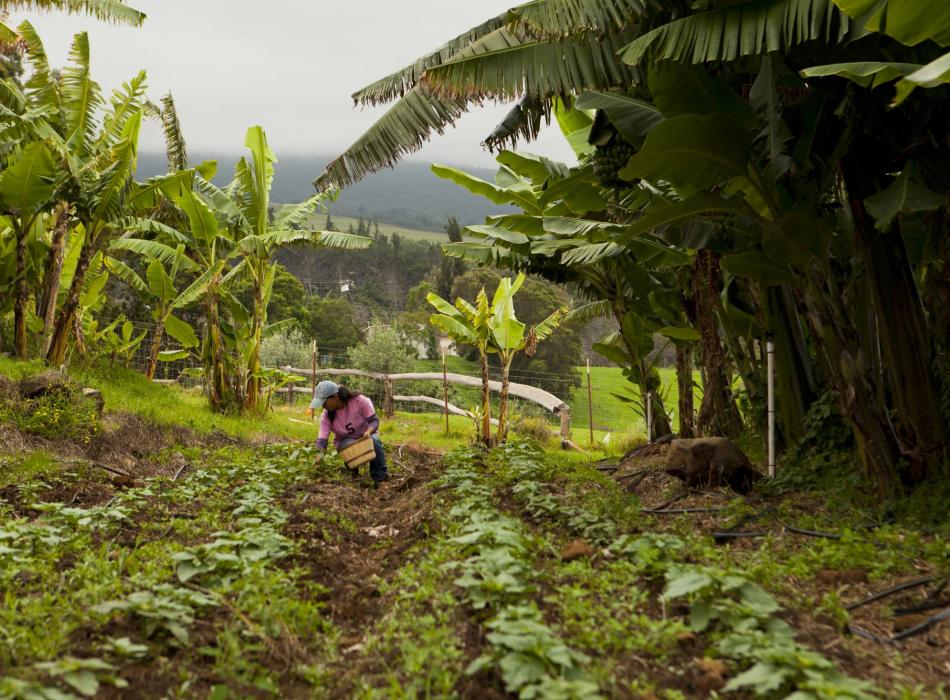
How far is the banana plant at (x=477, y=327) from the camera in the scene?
13.4 metres

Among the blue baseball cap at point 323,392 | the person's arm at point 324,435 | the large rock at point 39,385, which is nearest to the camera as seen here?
the blue baseball cap at point 323,392

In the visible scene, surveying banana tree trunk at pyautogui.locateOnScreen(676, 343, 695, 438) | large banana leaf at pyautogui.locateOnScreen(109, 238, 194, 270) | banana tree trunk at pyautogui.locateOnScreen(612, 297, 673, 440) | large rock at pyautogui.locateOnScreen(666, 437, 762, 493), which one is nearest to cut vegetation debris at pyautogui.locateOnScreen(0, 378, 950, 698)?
large rock at pyautogui.locateOnScreen(666, 437, 762, 493)

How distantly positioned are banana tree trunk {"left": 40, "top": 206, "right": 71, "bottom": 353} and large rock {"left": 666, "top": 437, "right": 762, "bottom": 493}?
31.2 feet

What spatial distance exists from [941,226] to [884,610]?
11.4 ft

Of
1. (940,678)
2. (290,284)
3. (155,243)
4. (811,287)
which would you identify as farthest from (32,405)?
(290,284)

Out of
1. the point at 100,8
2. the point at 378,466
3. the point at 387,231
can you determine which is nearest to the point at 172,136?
the point at 100,8

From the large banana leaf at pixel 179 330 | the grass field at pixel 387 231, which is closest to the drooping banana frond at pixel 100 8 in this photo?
the large banana leaf at pixel 179 330

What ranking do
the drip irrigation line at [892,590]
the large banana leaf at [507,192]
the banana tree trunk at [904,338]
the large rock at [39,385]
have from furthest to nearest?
the large banana leaf at [507,192] < the large rock at [39,385] < the banana tree trunk at [904,338] < the drip irrigation line at [892,590]

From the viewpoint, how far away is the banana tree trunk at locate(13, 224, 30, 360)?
10680 millimetres

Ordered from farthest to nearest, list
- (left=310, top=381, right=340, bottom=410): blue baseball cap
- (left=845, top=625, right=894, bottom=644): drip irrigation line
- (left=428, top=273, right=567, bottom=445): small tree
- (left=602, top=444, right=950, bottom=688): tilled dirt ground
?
1. (left=428, top=273, right=567, bottom=445): small tree
2. (left=310, top=381, right=340, bottom=410): blue baseball cap
3. (left=845, top=625, right=894, bottom=644): drip irrigation line
4. (left=602, top=444, right=950, bottom=688): tilled dirt ground

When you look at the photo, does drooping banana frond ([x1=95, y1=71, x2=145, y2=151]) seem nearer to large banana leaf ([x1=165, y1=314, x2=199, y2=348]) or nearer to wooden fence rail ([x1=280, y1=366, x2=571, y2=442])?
large banana leaf ([x1=165, y1=314, x2=199, y2=348])

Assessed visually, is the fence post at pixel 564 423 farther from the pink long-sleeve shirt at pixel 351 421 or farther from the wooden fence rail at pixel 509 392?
the pink long-sleeve shirt at pixel 351 421

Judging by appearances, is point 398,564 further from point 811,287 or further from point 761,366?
point 761,366

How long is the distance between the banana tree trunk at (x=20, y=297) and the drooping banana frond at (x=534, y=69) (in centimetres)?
776
